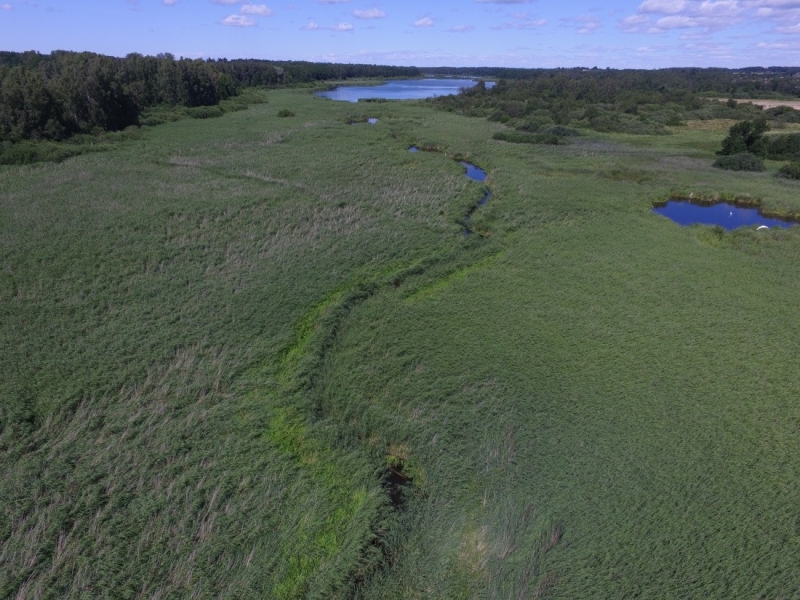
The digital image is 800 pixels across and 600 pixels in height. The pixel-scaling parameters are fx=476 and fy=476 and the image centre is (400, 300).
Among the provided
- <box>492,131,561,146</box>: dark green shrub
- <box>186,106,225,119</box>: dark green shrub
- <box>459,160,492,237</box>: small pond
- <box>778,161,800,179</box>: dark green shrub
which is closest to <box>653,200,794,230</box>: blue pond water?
<box>778,161,800,179</box>: dark green shrub

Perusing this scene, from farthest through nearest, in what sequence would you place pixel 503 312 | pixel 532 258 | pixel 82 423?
pixel 532 258, pixel 503 312, pixel 82 423

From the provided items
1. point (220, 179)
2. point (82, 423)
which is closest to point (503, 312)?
point (82, 423)

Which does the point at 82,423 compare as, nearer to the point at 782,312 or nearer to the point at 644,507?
the point at 644,507

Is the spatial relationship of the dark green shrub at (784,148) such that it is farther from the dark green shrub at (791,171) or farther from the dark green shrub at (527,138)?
the dark green shrub at (527,138)

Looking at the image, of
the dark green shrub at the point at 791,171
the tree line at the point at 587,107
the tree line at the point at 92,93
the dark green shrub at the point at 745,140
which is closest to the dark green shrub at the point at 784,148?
the dark green shrub at the point at 745,140

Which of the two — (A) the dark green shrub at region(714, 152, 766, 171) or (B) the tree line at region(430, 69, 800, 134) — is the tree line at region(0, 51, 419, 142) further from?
(A) the dark green shrub at region(714, 152, 766, 171)
